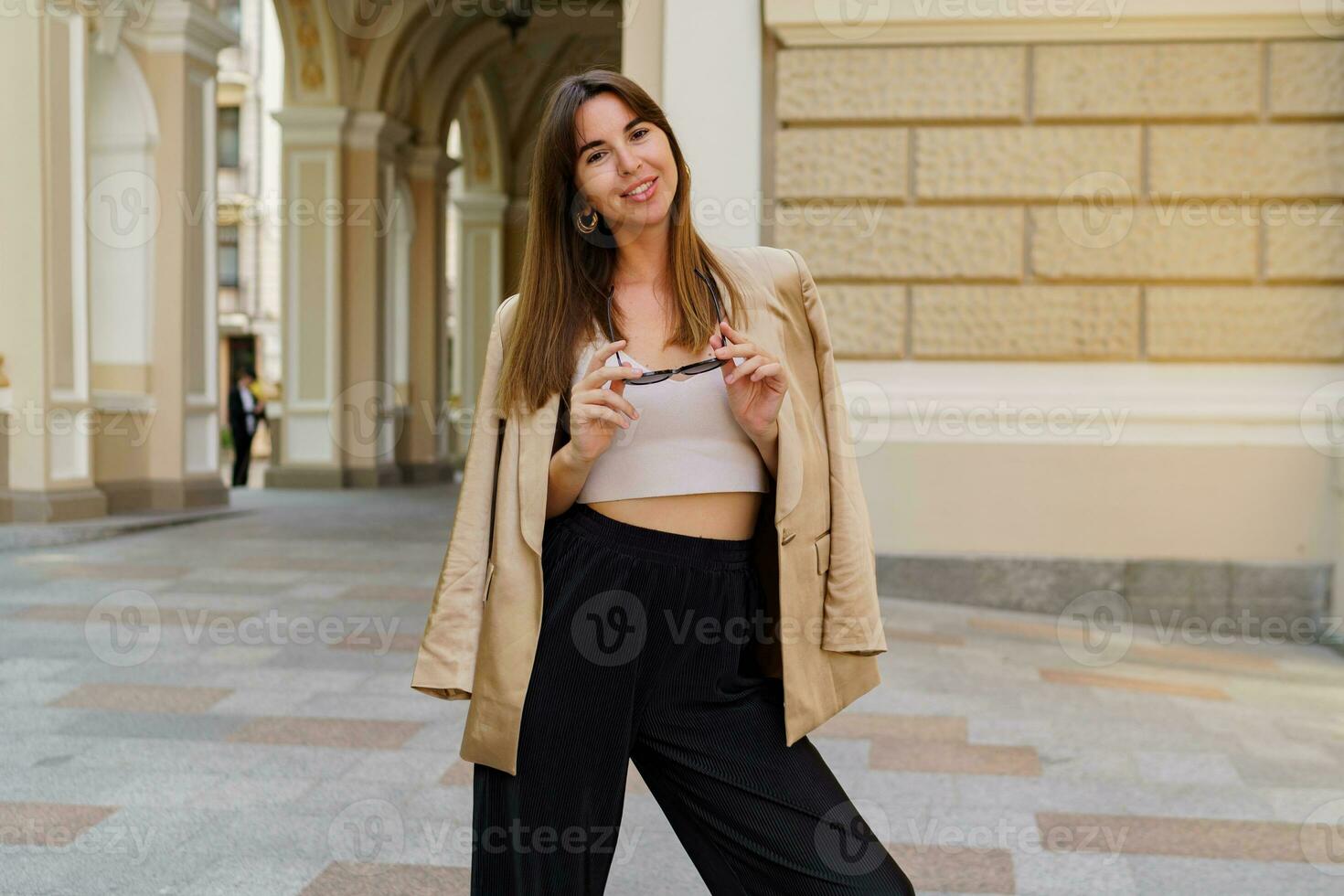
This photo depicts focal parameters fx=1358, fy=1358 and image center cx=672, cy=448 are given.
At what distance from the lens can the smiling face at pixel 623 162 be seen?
2.04 meters

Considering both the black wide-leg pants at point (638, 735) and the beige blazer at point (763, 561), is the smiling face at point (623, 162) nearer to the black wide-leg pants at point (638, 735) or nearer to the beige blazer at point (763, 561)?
the beige blazer at point (763, 561)

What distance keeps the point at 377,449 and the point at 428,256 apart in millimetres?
3486

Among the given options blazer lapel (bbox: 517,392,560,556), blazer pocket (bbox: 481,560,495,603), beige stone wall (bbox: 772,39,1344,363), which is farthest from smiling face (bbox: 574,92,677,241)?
beige stone wall (bbox: 772,39,1344,363)

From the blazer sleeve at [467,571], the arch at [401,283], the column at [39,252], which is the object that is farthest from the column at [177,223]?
the blazer sleeve at [467,571]

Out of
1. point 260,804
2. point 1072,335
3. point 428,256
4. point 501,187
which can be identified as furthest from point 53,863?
point 501,187

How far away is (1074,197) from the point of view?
7.49 metres

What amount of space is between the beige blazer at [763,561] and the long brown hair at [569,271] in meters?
0.04

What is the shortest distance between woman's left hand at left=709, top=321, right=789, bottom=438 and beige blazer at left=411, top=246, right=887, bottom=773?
6cm

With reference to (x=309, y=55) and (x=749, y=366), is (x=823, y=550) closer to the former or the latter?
(x=749, y=366)

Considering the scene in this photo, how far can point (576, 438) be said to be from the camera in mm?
1917

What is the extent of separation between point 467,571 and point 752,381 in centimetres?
51

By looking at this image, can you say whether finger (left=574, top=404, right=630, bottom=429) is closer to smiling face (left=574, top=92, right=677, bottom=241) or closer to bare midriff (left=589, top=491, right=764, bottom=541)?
bare midriff (left=589, top=491, right=764, bottom=541)

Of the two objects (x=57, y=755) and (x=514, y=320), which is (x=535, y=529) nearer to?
(x=514, y=320)

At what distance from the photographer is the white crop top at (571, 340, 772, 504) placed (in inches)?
79.0
